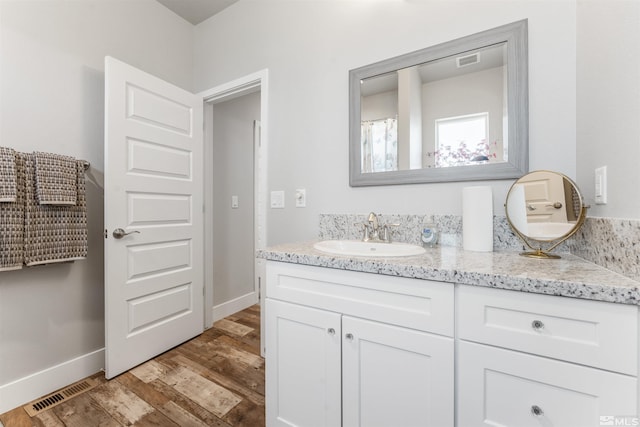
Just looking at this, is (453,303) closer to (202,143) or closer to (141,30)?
(202,143)

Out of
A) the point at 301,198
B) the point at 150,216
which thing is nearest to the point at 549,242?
the point at 301,198

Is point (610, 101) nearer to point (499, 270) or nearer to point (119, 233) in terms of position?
point (499, 270)

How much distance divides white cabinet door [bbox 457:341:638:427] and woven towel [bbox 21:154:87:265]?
2001 millimetres

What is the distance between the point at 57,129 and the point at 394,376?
2204 millimetres

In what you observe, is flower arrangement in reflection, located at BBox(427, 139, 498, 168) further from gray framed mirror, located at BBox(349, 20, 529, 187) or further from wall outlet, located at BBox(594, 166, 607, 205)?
wall outlet, located at BBox(594, 166, 607, 205)

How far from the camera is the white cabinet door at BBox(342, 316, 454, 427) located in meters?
0.86

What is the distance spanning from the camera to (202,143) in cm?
233

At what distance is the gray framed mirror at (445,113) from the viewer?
1243mm

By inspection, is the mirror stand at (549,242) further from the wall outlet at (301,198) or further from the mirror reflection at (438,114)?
the wall outlet at (301,198)

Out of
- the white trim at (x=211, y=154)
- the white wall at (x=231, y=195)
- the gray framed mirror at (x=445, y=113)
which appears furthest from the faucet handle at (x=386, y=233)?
the white wall at (x=231, y=195)

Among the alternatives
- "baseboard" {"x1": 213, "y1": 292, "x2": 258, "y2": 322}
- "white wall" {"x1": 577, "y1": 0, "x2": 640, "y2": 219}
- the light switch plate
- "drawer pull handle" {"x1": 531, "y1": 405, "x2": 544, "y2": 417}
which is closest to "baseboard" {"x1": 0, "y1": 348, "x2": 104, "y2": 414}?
"baseboard" {"x1": 213, "y1": 292, "x2": 258, "y2": 322}

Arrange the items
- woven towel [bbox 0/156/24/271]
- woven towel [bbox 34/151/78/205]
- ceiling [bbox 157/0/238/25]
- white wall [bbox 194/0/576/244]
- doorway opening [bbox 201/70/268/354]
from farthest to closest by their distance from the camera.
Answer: doorway opening [bbox 201/70/268/354], ceiling [bbox 157/0/238/25], woven towel [bbox 34/151/78/205], woven towel [bbox 0/156/24/271], white wall [bbox 194/0/576/244]

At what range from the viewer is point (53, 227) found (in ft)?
5.10

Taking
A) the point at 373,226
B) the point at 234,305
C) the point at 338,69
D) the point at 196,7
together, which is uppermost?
the point at 196,7
